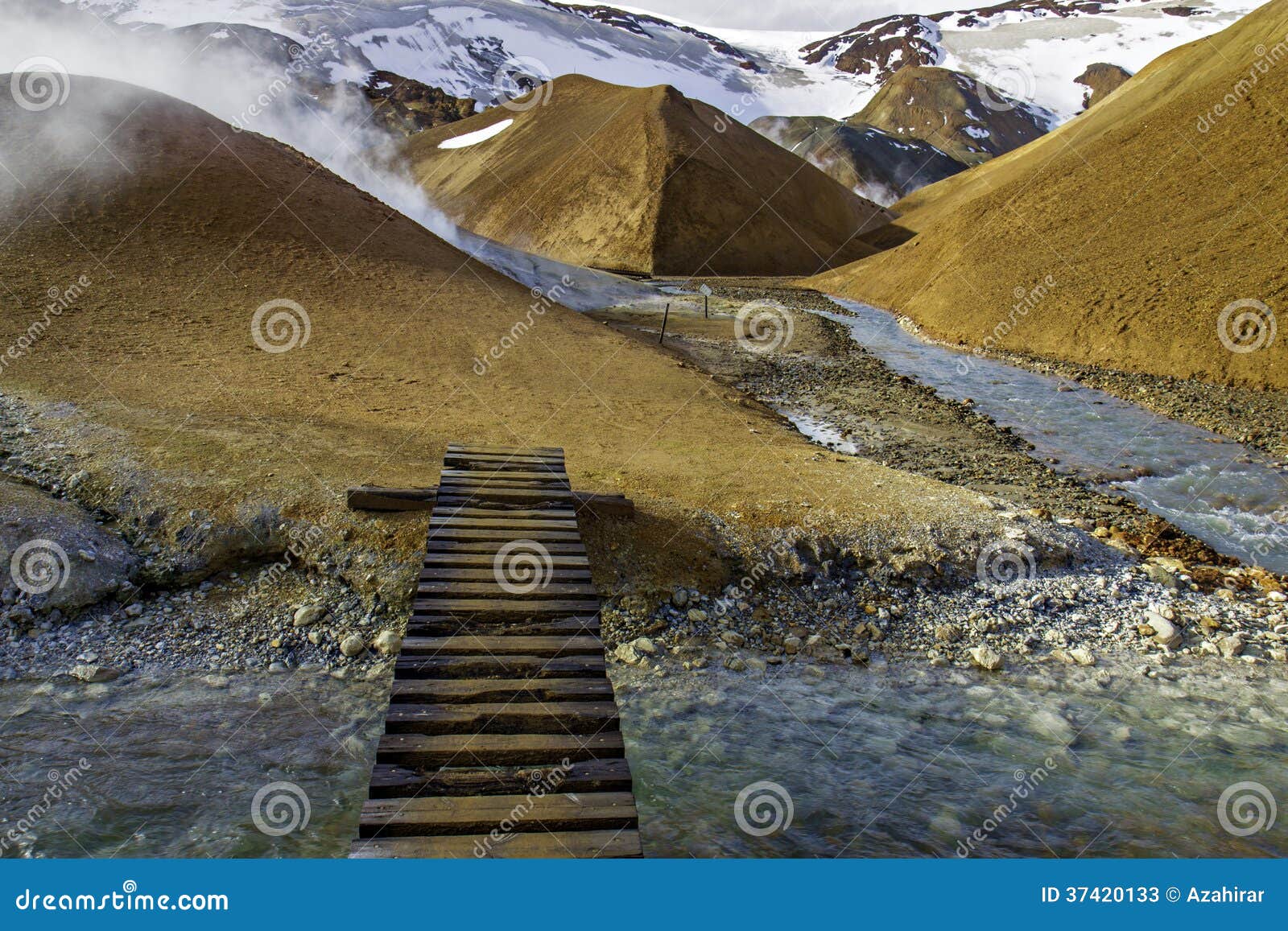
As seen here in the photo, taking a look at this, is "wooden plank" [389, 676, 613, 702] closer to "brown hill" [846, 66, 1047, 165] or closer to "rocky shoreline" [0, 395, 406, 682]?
"rocky shoreline" [0, 395, 406, 682]

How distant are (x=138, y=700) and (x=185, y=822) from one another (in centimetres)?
182

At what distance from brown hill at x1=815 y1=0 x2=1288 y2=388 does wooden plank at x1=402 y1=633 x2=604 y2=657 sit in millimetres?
21506

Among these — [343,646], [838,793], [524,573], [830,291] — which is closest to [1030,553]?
[838,793]

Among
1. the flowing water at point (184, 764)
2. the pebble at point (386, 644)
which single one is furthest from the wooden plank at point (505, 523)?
the flowing water at point (184, 764)

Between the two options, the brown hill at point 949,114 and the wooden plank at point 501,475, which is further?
the brown hill at point 949,114

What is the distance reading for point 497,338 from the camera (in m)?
19.9

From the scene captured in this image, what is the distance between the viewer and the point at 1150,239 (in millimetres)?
27953

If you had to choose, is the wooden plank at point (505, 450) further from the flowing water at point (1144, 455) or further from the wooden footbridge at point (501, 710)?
the flowing water at point (1144, 455)

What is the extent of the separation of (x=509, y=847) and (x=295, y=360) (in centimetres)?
1336

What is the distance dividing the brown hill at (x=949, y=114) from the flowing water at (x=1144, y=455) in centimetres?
13611

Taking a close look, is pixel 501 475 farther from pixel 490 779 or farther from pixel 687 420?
pixel 687 420

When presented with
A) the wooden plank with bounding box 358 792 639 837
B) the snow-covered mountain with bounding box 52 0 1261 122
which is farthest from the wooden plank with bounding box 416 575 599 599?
the snow-covered mountain with bounding box 52 0 1261 122

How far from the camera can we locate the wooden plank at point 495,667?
258 inches

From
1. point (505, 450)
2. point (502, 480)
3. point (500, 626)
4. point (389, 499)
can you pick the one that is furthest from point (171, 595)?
point (505, 450)
